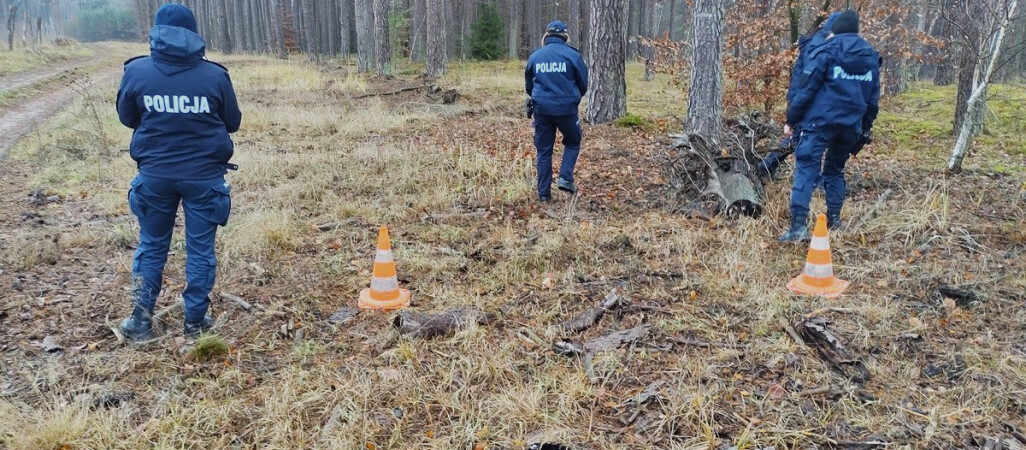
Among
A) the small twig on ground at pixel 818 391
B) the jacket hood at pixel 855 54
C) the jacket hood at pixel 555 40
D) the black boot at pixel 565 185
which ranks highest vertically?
the jacket hood at pixel 555 40

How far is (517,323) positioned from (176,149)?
239 cm

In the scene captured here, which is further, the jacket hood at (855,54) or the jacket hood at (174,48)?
the jacket hood at (855,54)

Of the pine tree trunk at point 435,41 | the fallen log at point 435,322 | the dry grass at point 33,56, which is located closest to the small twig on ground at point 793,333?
the fallen log at point 435,322

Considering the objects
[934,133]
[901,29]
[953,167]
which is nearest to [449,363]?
[953,167]

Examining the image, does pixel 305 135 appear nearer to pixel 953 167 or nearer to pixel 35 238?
pixel 35 238

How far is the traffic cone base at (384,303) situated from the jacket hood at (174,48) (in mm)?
1904

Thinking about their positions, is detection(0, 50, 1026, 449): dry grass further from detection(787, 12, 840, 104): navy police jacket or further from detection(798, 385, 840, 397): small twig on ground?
detection(787, 12, 840, 104): navy police jacket

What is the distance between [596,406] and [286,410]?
5.29ft

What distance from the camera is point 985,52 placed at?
23.7ft

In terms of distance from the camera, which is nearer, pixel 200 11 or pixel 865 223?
pixel 865 223

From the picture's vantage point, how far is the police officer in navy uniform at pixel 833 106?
538cm

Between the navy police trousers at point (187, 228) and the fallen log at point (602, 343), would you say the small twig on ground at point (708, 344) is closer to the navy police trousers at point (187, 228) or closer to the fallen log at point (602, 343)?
the fallen log at point (602, 343)

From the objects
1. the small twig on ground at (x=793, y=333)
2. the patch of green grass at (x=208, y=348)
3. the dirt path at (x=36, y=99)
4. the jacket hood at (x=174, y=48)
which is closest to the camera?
the jacket hood at (x=174, y=48)

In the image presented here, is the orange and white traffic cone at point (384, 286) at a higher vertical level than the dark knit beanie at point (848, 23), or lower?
lower
